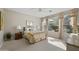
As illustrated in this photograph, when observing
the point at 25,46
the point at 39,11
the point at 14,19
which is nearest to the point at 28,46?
the point at 25,46

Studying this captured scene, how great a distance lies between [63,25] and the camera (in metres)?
2.07

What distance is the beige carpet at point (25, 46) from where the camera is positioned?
6.66ft

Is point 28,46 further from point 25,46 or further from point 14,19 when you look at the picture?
point 14,19

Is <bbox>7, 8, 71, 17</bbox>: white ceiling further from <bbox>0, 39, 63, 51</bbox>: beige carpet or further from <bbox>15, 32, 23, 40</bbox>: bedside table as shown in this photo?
<bbox>0, 39, 63, 51</bbox>: beige carpet

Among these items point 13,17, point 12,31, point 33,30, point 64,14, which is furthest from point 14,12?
point 64,14

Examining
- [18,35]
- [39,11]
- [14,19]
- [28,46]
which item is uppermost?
[39,11]

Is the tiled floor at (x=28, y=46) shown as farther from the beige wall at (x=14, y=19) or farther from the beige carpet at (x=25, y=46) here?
the beige wall at (x=14, y=19)

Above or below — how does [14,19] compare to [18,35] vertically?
above

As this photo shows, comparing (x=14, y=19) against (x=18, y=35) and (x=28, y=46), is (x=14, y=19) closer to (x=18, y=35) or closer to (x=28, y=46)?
(x=18, y=35)

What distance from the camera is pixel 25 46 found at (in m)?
2.07

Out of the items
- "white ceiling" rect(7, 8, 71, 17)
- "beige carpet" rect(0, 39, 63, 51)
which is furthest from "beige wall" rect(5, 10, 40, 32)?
"beige carpet" rect(0, 39, 63, 51)
